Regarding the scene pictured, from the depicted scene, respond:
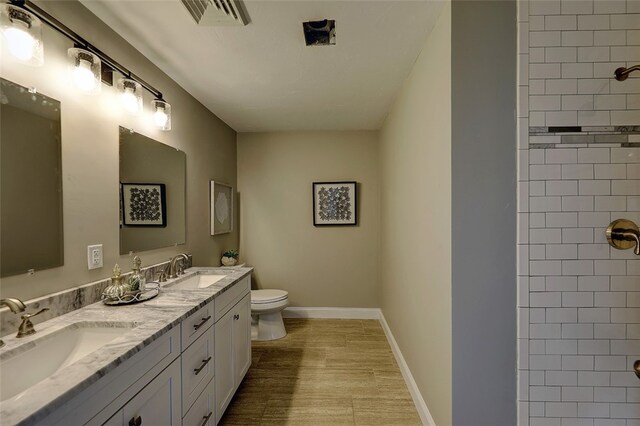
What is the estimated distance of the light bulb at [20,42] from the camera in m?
1.02

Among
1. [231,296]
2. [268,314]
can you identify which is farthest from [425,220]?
[268,314]

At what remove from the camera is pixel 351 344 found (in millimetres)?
2746

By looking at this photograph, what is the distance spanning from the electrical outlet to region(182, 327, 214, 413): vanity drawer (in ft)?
2.12

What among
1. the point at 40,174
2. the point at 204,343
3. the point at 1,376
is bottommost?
the point at 204,343

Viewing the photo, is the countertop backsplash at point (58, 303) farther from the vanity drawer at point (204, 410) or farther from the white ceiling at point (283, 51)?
the white ceiling at point (283, 51)

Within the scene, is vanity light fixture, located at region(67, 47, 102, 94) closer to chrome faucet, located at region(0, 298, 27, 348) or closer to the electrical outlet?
the electrical outlet

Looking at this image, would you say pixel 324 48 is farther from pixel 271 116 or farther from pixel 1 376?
pixel 1 376

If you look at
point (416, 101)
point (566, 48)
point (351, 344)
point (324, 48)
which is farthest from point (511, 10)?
point (351, 344)

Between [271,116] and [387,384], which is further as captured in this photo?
[271,116]

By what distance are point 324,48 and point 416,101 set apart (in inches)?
27.3

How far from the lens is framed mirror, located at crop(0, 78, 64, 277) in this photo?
3.43 feet

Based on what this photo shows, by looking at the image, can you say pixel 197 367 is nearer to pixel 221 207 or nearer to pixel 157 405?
pixel 157 405

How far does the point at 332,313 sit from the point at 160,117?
8.97 ft

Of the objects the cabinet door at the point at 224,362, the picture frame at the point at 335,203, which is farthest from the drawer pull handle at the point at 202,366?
the picture frame at the point at 335,203
